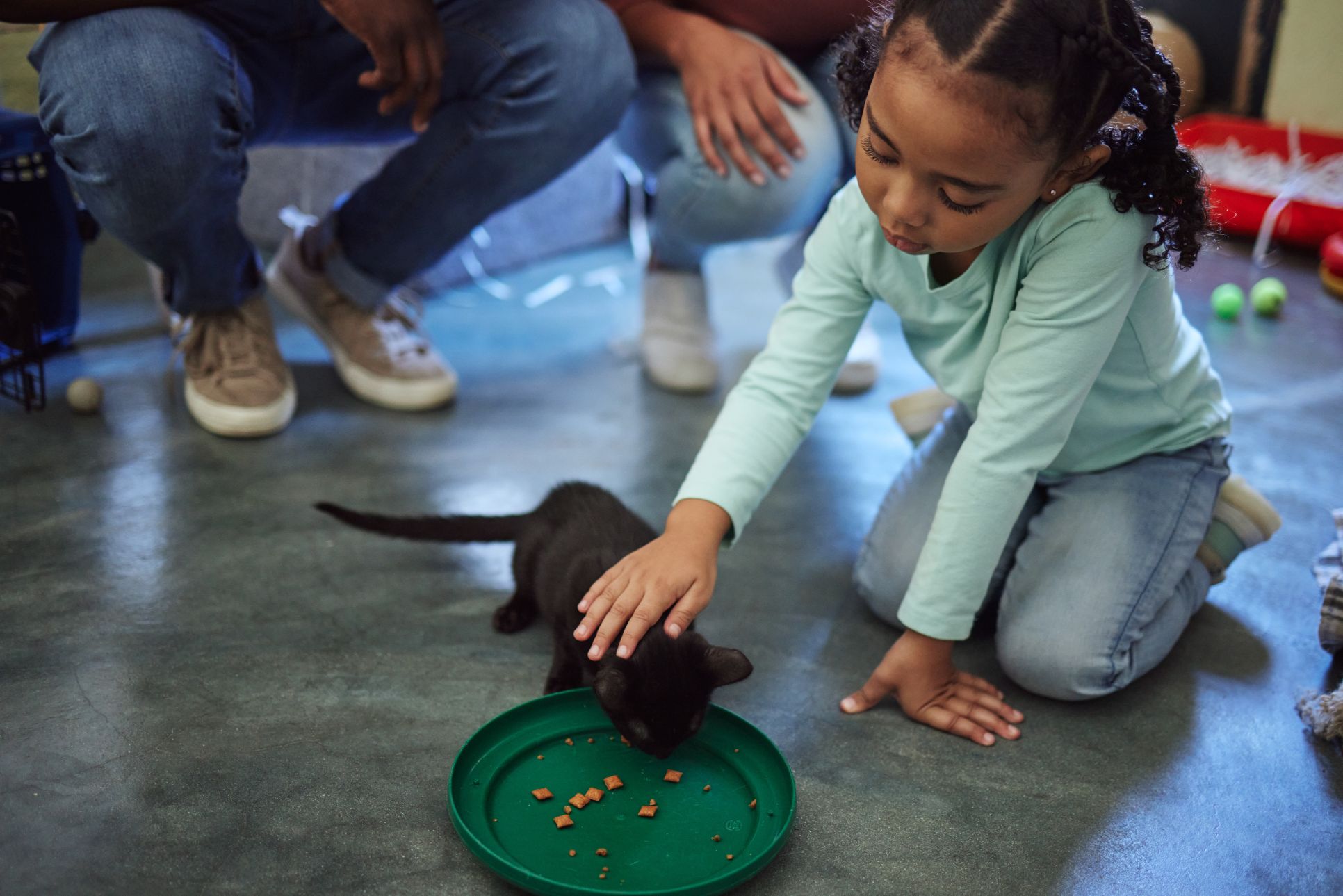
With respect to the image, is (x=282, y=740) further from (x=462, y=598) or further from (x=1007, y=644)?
(x=1007, y=644)

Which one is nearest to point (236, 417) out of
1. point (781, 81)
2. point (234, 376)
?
point (234, 376)

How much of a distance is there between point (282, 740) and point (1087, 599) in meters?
0.95

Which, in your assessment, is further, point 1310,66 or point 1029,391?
point 1310,66

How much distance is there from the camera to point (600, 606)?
1.13 m

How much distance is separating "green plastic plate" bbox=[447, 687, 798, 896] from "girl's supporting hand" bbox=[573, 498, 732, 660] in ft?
0.38

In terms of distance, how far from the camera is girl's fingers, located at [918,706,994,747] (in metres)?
1.23

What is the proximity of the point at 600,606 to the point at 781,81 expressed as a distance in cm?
123

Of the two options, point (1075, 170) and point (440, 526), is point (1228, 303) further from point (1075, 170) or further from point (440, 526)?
point (440, 526)

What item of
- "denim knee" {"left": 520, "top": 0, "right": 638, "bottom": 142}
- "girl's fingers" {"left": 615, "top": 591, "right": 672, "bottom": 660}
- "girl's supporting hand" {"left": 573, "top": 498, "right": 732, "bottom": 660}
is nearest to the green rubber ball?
"denim knee" {"left": 520, "top": 0, "right": 638, "bottom": 142}

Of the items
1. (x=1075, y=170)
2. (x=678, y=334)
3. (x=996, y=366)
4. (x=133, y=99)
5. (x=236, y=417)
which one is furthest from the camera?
(x=678, y=334)

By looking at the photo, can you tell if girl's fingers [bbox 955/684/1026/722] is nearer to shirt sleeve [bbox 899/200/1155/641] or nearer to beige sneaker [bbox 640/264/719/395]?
shirt sleeve [bbox 899/200/1155/641]

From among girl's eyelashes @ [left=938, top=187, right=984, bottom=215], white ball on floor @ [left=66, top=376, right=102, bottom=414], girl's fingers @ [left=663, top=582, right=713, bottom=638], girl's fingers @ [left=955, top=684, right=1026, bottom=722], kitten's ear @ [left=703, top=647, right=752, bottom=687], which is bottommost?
girl's fingers @ [left=955, top=684, right=1026, bottom=722]

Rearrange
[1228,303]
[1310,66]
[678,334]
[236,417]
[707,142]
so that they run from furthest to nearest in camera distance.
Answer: [1310,66] < [1228,303] < [678,334] < [707,142] < [236,417]

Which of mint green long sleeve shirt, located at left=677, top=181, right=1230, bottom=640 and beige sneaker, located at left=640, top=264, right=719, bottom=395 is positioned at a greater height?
mint green long sleeve shirt, located at left=677, top=181, right=1230, bottom=640
